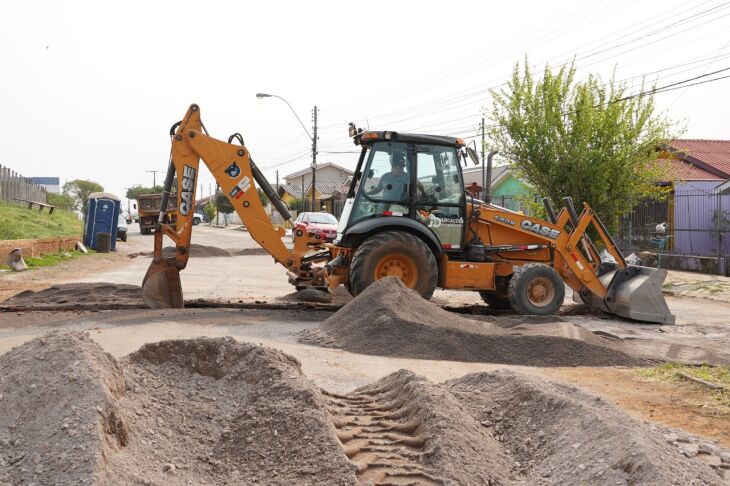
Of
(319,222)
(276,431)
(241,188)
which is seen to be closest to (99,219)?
(319,222)

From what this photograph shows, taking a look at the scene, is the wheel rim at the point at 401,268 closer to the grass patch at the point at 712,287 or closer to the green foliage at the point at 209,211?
the grass patch at the point at 712,287

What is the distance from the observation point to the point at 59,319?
1136 cm

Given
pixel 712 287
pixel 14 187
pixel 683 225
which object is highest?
pixel 14 187

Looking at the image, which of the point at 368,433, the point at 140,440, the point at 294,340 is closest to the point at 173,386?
the point at 140,440

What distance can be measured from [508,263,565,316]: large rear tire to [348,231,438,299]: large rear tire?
138cm

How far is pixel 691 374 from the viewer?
867 centimetres

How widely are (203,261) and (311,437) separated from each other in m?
21.6

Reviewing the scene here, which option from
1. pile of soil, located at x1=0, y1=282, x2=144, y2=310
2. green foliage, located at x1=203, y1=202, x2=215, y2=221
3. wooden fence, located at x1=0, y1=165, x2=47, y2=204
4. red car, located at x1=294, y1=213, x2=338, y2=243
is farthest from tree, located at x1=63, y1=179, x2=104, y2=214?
pile of soil, located at x1=0, y1=282, x2=144, y2=310

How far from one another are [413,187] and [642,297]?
409cm

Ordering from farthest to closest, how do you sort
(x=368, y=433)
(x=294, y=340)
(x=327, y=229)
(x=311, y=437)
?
(x=327, y=229) < (x=294, y=340) < (x=368, y=433) < (x=311, y=437)

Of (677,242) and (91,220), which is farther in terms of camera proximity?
(91,220)

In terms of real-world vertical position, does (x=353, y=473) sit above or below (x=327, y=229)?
below

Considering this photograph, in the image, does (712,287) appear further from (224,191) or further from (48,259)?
(48,259)

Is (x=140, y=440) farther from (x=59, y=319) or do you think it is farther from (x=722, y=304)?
(x=722, y=304)
